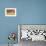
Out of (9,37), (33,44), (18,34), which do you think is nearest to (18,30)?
(18,34)

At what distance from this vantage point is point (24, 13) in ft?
10.7

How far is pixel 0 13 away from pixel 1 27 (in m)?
0.37

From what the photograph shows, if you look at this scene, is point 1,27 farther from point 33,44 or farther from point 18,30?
point 33,44

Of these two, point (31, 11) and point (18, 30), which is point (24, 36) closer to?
point (18, 30)

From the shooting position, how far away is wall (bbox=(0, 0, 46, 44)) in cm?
324

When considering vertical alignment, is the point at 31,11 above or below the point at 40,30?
above

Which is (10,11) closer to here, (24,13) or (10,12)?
(10,12)

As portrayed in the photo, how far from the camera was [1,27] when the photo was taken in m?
3.24

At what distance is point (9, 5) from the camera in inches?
128

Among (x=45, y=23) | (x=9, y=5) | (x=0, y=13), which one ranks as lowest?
(x=45, y=23)

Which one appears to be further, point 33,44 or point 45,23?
point 45,23

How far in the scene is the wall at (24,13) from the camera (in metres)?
3.24

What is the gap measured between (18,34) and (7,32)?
1.06 feet

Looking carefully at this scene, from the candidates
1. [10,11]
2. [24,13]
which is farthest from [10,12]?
[24,13]
